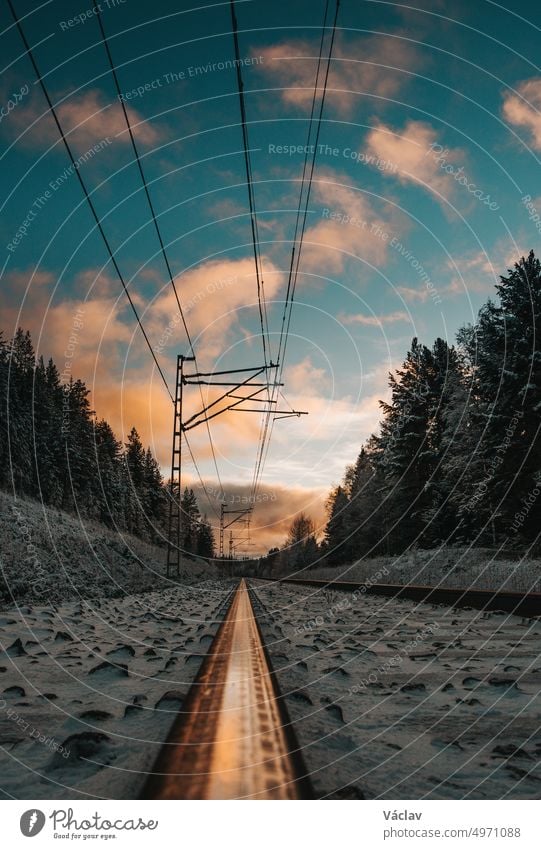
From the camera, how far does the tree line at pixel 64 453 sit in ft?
174

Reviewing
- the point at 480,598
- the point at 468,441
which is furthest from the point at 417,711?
the point at 468,441

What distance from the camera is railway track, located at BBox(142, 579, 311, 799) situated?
1.11m

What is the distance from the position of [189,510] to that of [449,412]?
3723 inches

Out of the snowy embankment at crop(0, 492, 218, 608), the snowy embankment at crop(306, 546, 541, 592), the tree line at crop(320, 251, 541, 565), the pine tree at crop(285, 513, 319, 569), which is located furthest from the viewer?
the pine tree at crop(285, 513, 319, 569)

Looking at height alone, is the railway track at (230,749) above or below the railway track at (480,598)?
above

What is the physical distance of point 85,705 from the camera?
7.50 feet

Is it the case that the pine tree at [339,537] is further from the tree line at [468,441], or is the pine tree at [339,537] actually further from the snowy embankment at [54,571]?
the snowy embankment at [54,571]

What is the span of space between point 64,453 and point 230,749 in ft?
223

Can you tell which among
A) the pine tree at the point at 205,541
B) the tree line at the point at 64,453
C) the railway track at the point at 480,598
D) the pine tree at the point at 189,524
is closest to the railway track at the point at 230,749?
the railway track at the point at 480,598

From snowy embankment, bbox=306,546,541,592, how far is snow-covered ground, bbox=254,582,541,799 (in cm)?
1101

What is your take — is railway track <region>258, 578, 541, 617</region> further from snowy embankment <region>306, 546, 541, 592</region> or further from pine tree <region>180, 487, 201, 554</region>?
pine tree <region>180, 487, 201, 554</region>

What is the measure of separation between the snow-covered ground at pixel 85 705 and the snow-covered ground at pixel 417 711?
60 centimetres

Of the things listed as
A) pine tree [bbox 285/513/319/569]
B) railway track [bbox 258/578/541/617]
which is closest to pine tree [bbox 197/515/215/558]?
pine tree [bbox 285/513/319/569]
